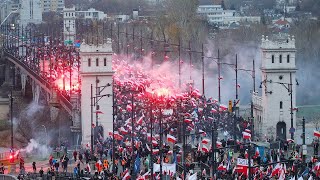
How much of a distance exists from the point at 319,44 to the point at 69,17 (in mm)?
58836

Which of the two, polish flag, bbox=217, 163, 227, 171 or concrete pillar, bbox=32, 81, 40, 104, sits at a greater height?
polish flag, bbox=217, 163, 227, 171

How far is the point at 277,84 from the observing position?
199 ft

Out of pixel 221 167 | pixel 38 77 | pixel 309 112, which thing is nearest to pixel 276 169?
pixel 221 167

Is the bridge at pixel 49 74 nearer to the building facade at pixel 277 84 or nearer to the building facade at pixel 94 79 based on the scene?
the building facade at pixel 94 79

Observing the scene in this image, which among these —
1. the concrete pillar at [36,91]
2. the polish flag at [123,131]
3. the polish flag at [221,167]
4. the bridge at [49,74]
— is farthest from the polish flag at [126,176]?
the concrete pillar at [36,91]

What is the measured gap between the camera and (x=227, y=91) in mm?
85875

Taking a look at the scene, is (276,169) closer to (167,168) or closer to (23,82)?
(167,168)

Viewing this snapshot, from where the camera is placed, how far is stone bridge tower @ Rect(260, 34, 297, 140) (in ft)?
197

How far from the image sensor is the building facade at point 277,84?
60031 mm

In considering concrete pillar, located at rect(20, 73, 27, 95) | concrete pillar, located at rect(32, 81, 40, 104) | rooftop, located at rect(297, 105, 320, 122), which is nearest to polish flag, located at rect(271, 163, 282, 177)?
rooftop, located at rect(297, 105, 320, 122)

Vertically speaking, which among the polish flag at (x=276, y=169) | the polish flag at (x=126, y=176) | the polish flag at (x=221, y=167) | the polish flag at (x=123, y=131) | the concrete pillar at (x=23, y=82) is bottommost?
the concrete pillar at (x=23, y=82)

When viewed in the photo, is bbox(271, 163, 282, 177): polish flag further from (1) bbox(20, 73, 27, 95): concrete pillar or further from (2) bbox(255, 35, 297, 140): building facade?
(1) bbox(20, 73, 27, 95): concrete pillar

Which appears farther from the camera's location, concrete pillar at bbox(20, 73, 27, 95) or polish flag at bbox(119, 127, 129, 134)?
concrete pillar at bbox(20, 73, 27, 95)

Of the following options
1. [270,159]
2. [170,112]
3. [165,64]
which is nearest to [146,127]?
[170,112]
